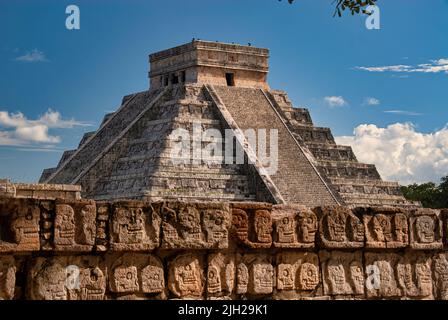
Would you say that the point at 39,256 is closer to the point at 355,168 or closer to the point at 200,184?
the point at 200,184

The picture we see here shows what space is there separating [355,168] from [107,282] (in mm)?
28762

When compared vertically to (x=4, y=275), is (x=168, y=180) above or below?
above

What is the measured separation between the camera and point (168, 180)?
2948 centimetres

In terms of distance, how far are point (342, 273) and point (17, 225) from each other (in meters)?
3.10

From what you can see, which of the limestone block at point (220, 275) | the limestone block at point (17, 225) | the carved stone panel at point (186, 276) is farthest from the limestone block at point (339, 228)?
the limestone block at point (17, 225)

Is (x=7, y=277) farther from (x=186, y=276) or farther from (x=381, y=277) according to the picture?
(x=381, y=277)

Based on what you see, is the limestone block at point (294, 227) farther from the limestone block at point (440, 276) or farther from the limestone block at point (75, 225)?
the limestone block at point (75, 225)

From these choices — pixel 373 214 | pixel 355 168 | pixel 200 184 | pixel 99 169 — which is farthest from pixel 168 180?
pixel 373 214

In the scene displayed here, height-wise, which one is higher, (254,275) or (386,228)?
(386,228)

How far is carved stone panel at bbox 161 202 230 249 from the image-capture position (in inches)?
286

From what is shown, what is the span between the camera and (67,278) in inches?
271

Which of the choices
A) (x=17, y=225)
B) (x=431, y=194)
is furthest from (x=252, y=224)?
(x=431, y=194)

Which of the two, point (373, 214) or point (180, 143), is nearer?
point (373, 214)
